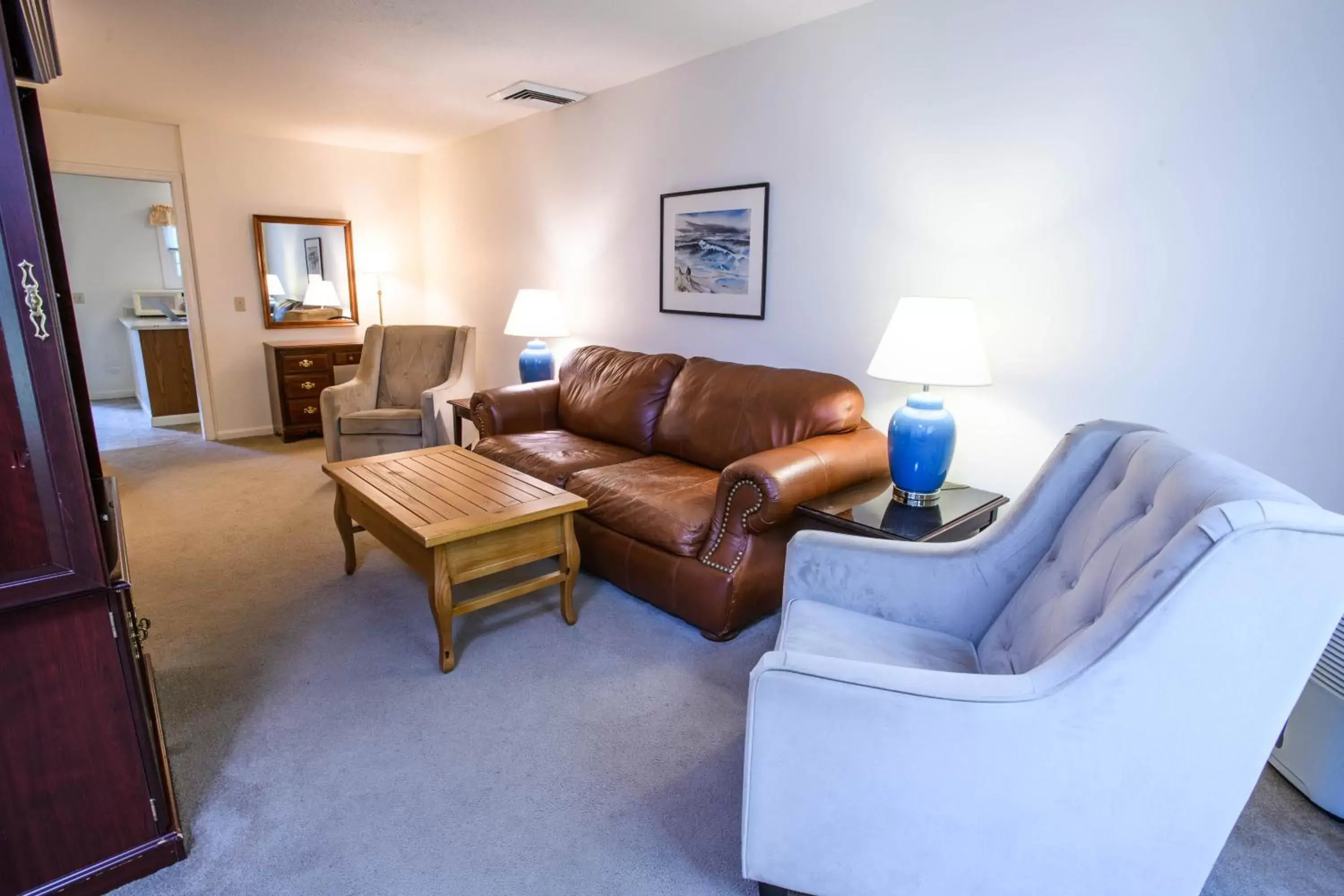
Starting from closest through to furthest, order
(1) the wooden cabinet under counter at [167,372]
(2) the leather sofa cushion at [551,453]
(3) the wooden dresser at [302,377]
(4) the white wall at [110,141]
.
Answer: (2) the leather sofa cushion at [551,453], (4) the white wall at [110,141], (3) the wooden dresser at [302,377], (1) the wooden cabinet under counter at [167,372]

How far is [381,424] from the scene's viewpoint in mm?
4387

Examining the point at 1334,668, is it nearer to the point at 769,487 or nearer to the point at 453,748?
the point at 769,487

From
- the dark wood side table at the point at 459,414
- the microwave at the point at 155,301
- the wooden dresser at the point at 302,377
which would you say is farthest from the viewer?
the microwave at the point at 155,301

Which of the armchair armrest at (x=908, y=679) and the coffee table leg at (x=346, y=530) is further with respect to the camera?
the coffee table leg at (x=346, y=530)

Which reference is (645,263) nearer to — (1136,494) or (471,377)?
(471,377)

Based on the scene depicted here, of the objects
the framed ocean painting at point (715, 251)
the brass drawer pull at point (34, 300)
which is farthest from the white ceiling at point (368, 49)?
the brass drawer pull at point (34, 300)

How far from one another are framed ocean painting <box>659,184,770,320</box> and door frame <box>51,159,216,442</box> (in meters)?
3.78

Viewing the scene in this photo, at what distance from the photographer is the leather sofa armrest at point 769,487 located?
89.0 inches

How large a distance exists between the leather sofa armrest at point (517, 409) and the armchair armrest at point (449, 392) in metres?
0.68

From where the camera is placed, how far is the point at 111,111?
4512mm

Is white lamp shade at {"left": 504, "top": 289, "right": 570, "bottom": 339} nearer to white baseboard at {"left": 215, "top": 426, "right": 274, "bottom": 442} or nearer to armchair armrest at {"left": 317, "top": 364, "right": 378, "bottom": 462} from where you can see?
armchair armrest at {"left": 317, "top": 364, "right": 378, "bottom": 462}

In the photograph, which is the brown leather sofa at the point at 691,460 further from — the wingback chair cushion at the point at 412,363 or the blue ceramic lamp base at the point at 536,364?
the wingback chair cushion at the point at 412,363

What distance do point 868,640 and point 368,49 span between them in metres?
3.43

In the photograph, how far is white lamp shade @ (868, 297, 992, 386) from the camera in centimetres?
214
